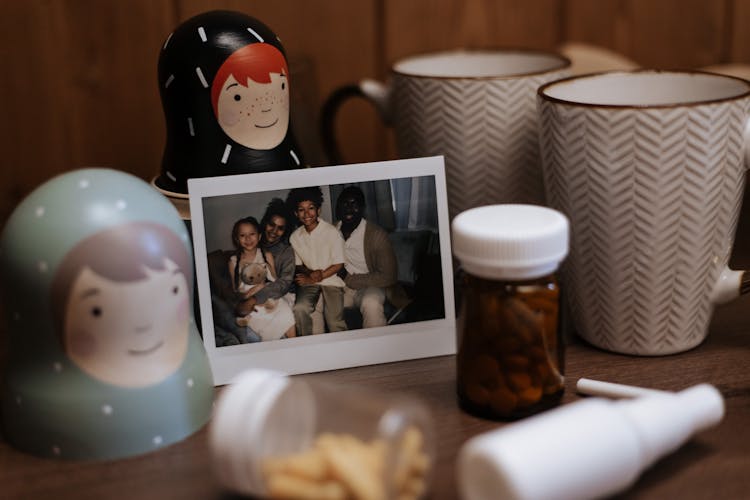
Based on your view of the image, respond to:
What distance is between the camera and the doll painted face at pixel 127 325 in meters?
0.47

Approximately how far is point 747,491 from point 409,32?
1.79 ft

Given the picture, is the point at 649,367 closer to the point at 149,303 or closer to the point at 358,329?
the point at 358,329

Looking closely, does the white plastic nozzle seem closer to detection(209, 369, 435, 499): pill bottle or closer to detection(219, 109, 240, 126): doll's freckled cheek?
detection(209, 369, 435, 499): pill bottle

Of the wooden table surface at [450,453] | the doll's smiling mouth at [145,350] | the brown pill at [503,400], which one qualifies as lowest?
the wooden table surface at [450,453]

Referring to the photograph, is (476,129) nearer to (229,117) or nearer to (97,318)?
(229,117)

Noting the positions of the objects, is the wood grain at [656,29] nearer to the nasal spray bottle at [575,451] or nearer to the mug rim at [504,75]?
the mug rim at [504,75]

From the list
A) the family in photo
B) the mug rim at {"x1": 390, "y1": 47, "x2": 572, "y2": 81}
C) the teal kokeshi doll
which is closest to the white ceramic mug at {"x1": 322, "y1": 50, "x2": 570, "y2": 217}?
the mug rim at {"x1": 390, "y1": 47, "x2": 572, "y2": 81}

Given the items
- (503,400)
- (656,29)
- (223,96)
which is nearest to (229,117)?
(223,96)

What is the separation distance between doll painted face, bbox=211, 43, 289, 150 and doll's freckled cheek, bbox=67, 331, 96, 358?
0.52 feet

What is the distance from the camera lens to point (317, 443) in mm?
434

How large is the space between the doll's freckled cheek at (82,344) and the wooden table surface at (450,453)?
0.06 m

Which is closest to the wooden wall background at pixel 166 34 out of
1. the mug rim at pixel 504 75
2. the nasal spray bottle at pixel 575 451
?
the mug rim at pixel 504 75

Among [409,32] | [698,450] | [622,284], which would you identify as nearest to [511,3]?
[409,32]

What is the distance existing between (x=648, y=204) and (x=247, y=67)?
250 millimetres
